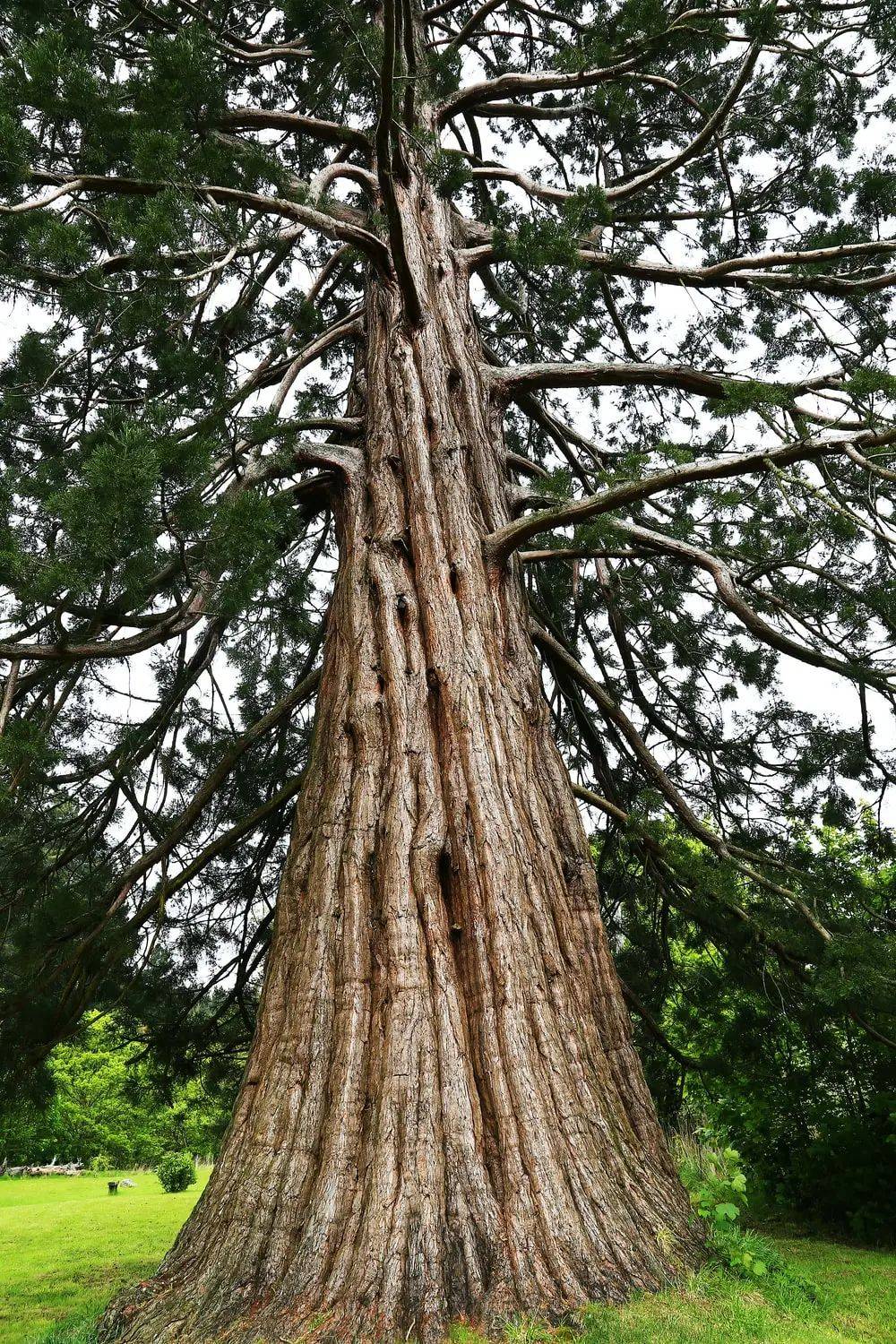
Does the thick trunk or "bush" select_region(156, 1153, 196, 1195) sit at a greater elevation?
the thick trunk

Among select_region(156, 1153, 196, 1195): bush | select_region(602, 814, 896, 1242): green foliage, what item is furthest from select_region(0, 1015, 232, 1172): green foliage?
select_region(602, 814, 896, 1242): green foliage

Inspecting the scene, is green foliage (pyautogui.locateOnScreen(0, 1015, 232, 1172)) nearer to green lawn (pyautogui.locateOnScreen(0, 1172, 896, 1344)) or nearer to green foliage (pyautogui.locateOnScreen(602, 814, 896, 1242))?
green lawn (pyautogui.locateOnScreen(0, 1172, 896, 1344))

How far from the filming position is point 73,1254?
629 centimetres

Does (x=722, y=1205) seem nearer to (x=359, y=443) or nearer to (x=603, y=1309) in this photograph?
(x=603, y=1309)

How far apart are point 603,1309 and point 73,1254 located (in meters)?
5.27

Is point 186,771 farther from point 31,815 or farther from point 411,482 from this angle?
point 411,482

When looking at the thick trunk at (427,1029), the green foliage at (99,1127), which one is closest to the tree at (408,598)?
the thick trunk at (427,1029)

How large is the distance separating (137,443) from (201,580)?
104cm

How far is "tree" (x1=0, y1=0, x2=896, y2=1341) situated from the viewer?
300 cm

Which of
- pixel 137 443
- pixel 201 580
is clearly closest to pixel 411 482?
pixel 201 580

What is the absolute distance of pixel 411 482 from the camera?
490 centimetres

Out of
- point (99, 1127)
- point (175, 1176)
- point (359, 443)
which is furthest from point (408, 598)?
point (99, 1127)

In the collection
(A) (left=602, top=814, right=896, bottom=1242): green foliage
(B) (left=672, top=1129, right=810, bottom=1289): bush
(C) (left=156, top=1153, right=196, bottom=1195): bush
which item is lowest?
(C) (left=156, top=1153, right=196, bottom=1195): bush

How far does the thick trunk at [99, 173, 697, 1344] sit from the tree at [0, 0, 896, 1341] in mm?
16
